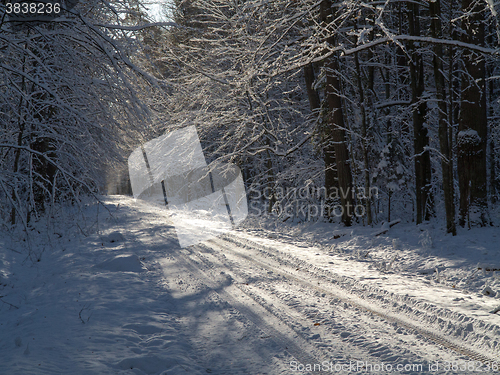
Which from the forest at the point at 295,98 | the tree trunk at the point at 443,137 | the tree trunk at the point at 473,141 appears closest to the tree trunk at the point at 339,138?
the forest at the point at 295,98

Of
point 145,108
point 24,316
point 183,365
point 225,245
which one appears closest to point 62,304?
point 24,316

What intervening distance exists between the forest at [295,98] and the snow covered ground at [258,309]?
158 centimetres

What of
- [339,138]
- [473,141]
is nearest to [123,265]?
[339,138]

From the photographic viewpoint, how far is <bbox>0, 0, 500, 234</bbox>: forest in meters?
5.38

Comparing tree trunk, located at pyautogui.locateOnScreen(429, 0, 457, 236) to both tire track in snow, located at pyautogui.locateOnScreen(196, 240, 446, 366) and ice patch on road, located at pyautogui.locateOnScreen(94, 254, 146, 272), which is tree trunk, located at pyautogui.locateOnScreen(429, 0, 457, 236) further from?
ice patch on road, located at pyautogui.locateOnScreen(94, 254, 146, 272)

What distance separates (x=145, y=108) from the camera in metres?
5.34

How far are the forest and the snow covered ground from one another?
158 centimetres

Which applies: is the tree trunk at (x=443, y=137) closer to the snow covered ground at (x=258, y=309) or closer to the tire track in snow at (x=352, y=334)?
the snow covered ground at (x=258, y=309)

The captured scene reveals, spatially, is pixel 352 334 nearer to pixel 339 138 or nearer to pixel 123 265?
pixel 123 265

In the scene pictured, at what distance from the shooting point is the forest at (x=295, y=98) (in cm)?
538

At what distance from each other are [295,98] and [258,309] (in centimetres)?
1545

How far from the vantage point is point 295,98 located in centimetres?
1864

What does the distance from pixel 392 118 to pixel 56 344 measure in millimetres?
13203

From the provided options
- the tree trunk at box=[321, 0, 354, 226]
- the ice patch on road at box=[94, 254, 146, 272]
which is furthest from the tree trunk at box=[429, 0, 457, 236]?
Result: the ice patch on road at box=[94, 254, 146, 272]
